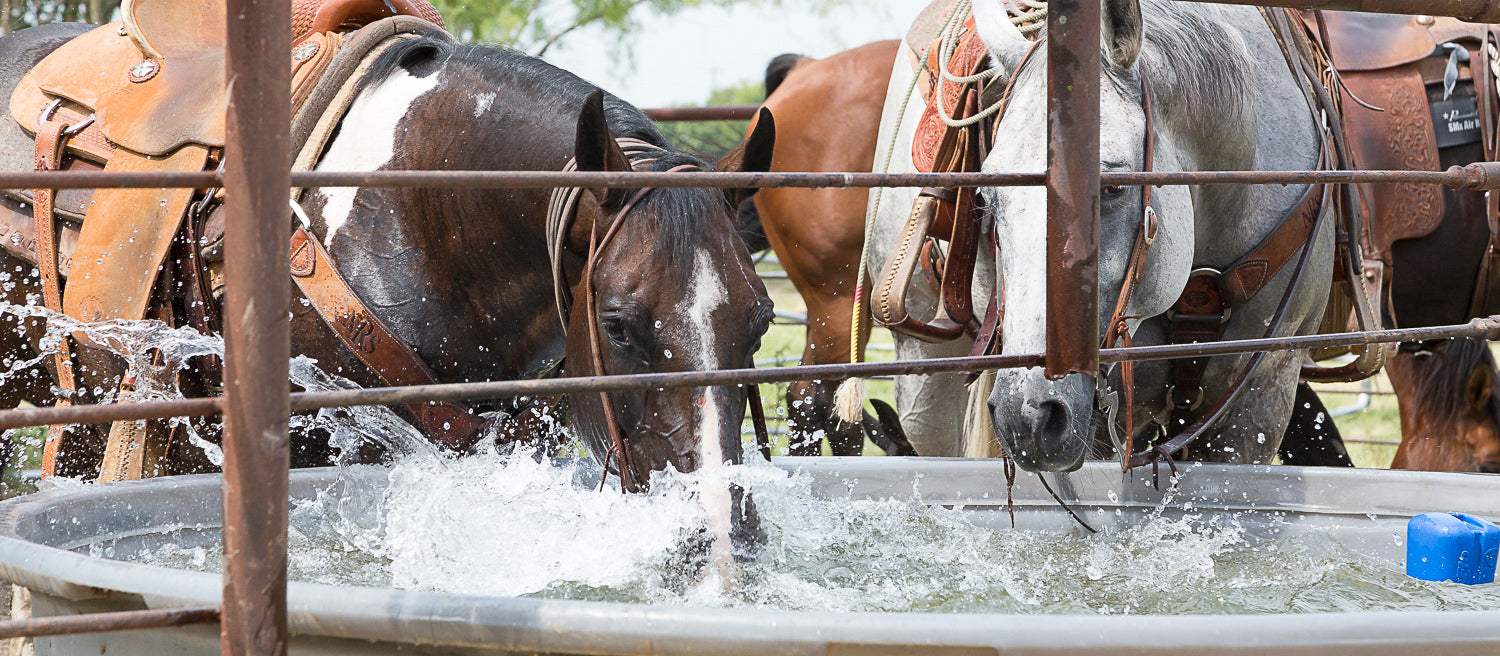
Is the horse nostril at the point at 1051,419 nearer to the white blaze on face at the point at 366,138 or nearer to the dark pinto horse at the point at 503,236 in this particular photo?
the dark pinto horse at the point at 503,236

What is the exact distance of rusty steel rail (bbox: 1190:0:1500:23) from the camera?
1588 mm

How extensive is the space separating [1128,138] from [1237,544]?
712mm

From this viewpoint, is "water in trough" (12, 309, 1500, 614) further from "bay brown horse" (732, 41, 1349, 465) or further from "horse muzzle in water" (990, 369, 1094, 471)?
"bay brown horse" (732, 41, 1349, 465)

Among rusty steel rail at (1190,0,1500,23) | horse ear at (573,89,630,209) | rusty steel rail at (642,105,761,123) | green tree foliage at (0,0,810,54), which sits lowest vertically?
horse ear at (573,89,630,209)

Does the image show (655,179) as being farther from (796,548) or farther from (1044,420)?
(796,548)

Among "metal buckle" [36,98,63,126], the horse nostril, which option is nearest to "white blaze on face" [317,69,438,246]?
"metal buckle" [36,98,63,126]

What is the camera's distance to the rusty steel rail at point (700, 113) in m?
5.20

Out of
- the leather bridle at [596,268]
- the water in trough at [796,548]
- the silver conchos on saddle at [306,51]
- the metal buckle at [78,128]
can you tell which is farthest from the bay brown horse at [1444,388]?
the metal buckle at [78,128]

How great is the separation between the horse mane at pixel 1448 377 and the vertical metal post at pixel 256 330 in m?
4.11

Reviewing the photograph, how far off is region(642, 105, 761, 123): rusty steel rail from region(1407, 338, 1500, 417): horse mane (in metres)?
2.42

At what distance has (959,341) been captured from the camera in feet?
11.0

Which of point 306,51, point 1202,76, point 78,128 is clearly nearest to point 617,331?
point 306,51

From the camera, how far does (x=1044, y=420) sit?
2.01m

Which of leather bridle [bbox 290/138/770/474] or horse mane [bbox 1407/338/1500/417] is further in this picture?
horse mane [bbox 1407/338/1500/417]
